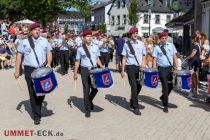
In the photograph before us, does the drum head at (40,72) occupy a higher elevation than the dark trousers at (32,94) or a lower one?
higher

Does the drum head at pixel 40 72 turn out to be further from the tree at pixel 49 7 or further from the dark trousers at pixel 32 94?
the tree at pixel 49 7

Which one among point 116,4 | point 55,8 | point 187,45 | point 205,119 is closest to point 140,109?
point 205,119

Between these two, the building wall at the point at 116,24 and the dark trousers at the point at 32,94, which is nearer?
the dark trousers at the point at 32,94

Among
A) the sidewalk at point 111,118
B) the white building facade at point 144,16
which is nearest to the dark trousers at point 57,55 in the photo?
the sidewalk at point 111,118

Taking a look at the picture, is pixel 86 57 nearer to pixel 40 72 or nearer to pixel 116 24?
pixel 40 72

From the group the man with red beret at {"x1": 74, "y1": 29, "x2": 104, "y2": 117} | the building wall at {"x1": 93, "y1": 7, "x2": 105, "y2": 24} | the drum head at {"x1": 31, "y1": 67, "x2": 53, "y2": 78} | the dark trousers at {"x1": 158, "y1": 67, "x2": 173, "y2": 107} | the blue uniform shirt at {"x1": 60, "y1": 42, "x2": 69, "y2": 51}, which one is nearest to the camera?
the drum head at {"x1": 31, "y1": 67, "x2": 53, "y2": 78}

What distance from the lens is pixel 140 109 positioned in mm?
10016

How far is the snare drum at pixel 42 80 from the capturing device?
808 centimetres

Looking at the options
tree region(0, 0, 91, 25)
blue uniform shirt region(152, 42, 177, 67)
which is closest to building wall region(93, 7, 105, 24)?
tree region(0, 0, 91, 25)

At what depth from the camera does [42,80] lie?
8094 mm

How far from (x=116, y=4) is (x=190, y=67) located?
245ft

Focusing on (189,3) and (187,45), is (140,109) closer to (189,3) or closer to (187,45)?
(189,3)

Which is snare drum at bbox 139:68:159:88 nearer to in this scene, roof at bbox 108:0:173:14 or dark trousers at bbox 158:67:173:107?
dark trousers at bbox 158:67:173:107

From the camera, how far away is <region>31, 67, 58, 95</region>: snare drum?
26.5ft
